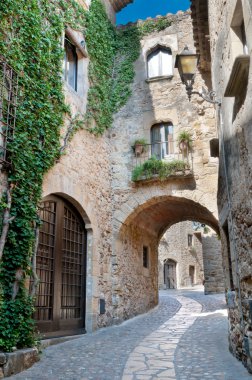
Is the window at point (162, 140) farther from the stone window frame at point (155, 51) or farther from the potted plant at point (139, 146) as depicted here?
the stone window frame at point (155, 51)

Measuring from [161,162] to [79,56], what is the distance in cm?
309

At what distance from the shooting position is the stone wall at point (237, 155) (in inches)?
140

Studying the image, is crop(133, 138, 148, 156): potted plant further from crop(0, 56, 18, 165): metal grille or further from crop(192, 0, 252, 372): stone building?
crop(0, 56, 18, 165): metal grille

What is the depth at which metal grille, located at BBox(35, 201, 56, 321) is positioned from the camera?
6125mm

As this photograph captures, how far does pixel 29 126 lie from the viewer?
18.5ft

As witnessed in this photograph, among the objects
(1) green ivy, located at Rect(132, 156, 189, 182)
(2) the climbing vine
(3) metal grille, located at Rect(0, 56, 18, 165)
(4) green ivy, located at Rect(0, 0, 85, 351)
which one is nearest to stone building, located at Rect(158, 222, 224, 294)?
(1) green ivy, located at Rect(132, 156, 189, 182)

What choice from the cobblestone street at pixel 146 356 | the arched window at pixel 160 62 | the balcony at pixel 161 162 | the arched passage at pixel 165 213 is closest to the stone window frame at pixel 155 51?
the arched window at pixel 160 62

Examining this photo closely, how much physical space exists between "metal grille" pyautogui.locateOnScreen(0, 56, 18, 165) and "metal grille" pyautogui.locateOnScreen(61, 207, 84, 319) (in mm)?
2445

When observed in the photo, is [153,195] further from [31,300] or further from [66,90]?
[31,300]

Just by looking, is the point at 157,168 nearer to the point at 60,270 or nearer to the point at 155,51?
the point at 60,270

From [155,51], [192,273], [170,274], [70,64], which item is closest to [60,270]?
[70,64]

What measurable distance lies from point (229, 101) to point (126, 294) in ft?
19.9

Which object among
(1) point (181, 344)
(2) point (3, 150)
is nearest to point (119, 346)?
(1) point (181, 344)

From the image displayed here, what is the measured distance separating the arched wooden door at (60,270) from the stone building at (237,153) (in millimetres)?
2948
